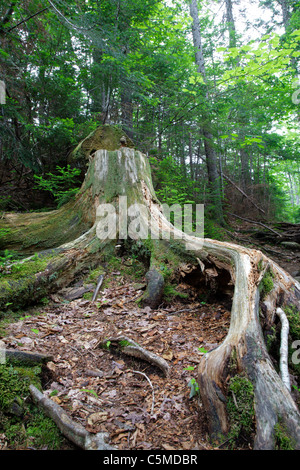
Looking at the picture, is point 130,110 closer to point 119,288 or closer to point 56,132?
point 56,132

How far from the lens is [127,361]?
2.71 meters

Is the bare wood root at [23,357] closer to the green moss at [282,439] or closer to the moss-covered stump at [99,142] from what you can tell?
the green moss at [282,439]

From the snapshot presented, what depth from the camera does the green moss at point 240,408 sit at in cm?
166

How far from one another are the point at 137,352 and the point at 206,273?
1556mm

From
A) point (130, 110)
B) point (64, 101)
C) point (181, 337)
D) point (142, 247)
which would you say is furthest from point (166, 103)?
point (181, 337)

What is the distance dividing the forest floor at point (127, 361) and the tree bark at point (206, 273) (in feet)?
0.80

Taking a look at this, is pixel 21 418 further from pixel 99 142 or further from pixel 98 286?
pixel 99 142

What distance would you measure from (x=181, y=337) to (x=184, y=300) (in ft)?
2.97

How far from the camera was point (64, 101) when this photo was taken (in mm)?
8594

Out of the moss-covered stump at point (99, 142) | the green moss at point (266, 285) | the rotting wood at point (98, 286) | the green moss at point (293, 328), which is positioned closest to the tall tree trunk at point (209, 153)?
the moss-covered stump at point (99, 142)

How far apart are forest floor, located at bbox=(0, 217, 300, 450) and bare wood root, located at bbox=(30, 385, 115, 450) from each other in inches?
4.3

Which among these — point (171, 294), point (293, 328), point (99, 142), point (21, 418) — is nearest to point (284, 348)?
point (293, 328)

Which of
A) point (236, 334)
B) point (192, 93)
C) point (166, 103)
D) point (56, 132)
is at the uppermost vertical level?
point (166, 103)

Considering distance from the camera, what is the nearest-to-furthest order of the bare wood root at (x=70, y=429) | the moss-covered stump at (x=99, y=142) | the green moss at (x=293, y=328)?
the bare wood root at (x=70, y=429) → the green moss at (x=293, y=328) → the moss-covered stump at (x=99, y=142)
